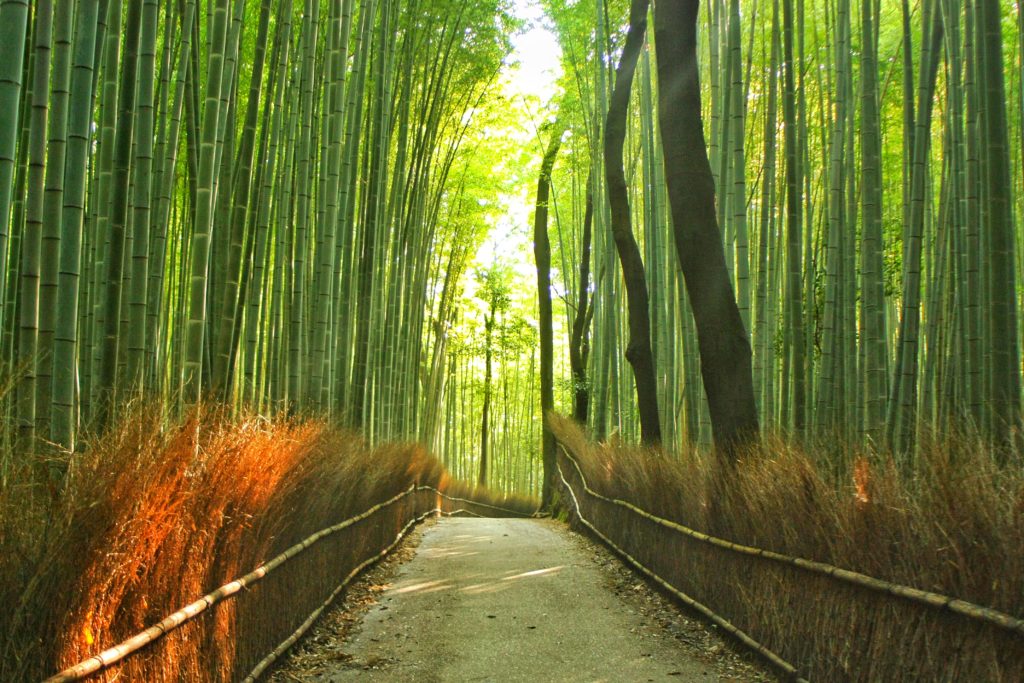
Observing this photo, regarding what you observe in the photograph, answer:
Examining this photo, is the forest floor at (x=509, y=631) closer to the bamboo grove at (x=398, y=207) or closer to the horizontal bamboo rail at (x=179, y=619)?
the horizontal bamboo rail at (x=179, y=619)

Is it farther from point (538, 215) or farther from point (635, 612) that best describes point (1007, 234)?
point (538, 215)

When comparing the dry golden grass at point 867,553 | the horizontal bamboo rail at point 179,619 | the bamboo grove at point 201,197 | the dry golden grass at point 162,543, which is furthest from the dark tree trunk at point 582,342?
the dry golden grass at point 162,543

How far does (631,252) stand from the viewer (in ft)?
27.2

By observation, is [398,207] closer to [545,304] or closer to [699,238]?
[699,238]

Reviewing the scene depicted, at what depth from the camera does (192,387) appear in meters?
3.87

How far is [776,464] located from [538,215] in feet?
37.1

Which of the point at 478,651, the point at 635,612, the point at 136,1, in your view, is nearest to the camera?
the point at 136,1

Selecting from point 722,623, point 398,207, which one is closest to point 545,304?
point 398,207

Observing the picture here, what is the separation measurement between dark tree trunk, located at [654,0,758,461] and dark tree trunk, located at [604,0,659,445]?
281 cm

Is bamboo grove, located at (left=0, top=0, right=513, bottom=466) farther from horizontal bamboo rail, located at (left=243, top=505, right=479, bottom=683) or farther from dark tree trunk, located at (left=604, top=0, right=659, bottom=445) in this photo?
dark tree trunk, located at (left=604, top=0, right=659, bottom=445)

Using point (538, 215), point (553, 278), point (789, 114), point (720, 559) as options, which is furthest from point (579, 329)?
point (720, 559)

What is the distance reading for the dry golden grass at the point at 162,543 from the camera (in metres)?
1.87

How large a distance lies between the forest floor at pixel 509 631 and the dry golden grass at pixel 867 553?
295mm

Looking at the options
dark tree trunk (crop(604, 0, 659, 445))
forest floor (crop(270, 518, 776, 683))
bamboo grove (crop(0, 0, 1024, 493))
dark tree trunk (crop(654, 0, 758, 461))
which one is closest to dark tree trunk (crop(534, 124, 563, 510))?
bamboo grove (crop(0, 0, 1024, 493))
